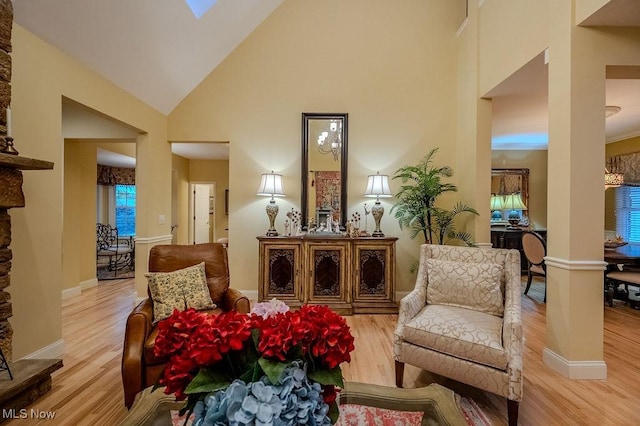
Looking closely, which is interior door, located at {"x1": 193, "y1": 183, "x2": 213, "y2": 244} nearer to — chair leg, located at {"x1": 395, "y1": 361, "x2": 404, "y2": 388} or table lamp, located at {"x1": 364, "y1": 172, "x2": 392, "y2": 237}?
table lamp, located at {"x1": 364, "y1": 172, "x2": 392, "y2": 237}

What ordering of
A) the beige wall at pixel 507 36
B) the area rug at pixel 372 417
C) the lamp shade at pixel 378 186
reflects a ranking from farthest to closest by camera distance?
the lamp shade at pixel 378 186 < the beige wall at pixel 507 36 < the area rug at pixel 372 417

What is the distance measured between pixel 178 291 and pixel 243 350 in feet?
5.20

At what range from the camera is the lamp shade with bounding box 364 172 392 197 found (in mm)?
4169

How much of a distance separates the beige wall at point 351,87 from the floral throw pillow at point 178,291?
6.64 feet

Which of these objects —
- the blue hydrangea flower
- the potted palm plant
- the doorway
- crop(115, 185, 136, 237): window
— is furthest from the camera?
crop(115, 185, 136, 237): window

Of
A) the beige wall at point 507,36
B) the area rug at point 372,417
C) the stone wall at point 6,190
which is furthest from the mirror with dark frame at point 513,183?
the stone wall at point 6,190

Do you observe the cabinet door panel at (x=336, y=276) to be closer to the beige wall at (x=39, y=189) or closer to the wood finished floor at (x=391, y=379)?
the wood finished floor at (x=391, y=379)

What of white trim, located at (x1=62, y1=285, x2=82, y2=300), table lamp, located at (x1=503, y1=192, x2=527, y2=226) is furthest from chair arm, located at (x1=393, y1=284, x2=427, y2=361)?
table lamp, located at (x1=503, y1=192, x2=527, y2=226)

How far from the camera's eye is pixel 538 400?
83.4 inches

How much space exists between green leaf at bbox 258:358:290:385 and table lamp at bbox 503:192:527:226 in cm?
670

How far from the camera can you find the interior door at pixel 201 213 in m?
8.50

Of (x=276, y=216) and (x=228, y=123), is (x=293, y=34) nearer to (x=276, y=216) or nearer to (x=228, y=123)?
(x=228, y=123)

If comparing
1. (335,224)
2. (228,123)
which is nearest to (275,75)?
(228,123)

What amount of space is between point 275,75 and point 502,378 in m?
4.19
